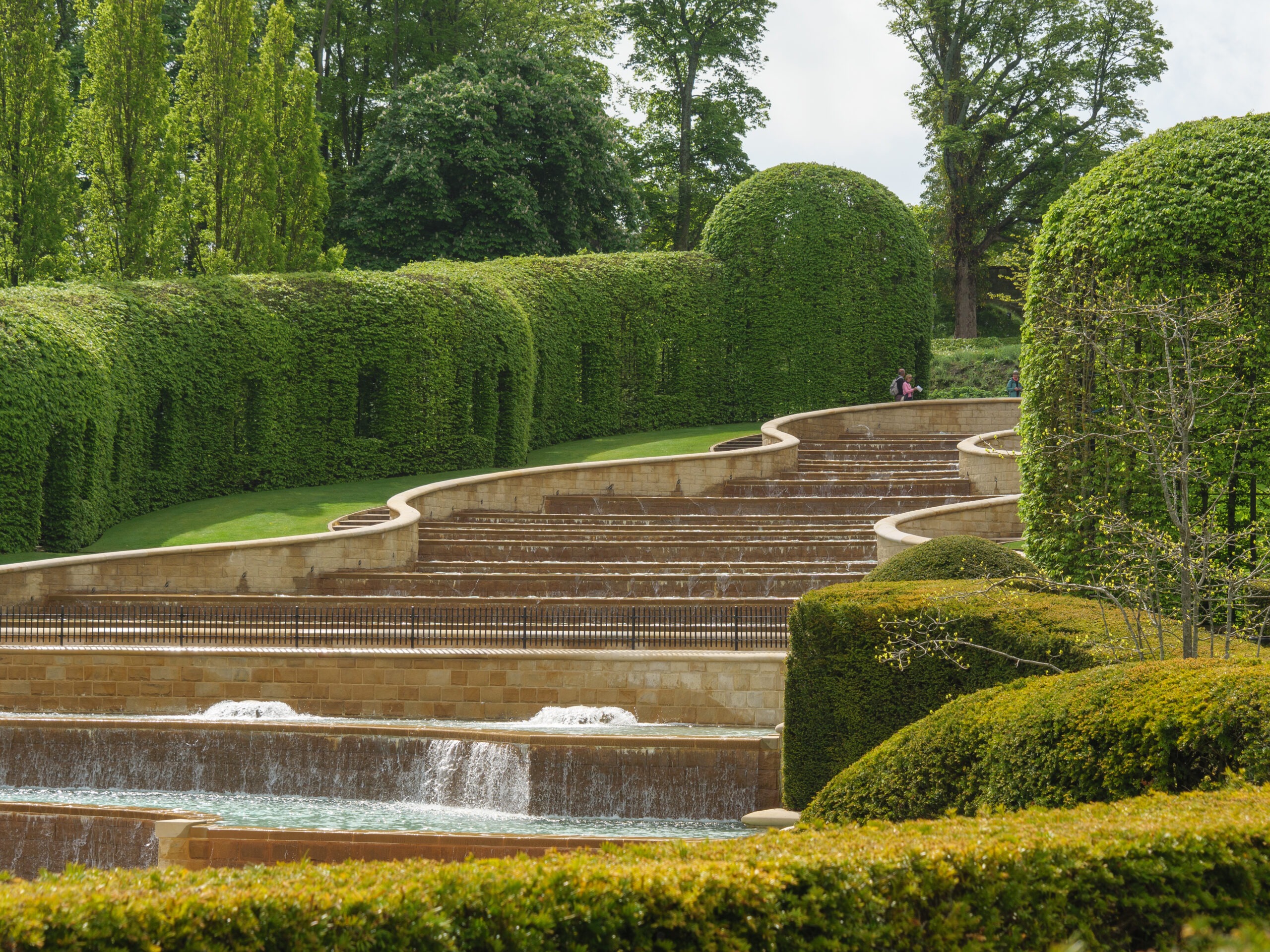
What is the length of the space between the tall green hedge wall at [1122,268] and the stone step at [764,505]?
9.95 meters

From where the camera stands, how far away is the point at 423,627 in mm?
16422

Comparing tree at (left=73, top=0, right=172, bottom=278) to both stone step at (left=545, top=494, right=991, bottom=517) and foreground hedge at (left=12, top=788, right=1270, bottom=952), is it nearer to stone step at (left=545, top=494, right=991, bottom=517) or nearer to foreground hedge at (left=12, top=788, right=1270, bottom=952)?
stone step at (left=545, top=494, right=991, bottom=517)

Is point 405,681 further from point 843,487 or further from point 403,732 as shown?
point 843,487

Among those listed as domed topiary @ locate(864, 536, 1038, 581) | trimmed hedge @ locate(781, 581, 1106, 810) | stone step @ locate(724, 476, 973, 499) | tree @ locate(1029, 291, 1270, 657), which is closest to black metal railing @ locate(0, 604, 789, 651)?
domed topiary @ locate(864, 536, 1038, 581)

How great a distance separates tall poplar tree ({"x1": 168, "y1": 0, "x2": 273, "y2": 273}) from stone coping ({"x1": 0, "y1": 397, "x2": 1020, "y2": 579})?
8979mm

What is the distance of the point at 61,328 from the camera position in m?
21.2

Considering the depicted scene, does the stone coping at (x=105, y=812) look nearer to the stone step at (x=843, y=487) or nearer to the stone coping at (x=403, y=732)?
the stone coping at (x=403, y=732)

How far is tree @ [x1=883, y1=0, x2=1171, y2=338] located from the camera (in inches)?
1734

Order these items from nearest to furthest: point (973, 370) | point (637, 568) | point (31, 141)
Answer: point (637, 568), point (31, 141), point (973, 370)

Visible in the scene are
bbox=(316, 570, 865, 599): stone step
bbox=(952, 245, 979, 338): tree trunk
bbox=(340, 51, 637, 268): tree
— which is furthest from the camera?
bbox=(952, 245, 979, 338): tree trunk

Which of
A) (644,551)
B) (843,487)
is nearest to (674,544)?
(644,551)

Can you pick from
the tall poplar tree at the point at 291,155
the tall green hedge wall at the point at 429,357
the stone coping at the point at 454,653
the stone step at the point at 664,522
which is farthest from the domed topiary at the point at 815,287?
the stone coping at the point at 454,653

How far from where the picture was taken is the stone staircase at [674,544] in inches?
735

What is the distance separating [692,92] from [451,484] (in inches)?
1122
